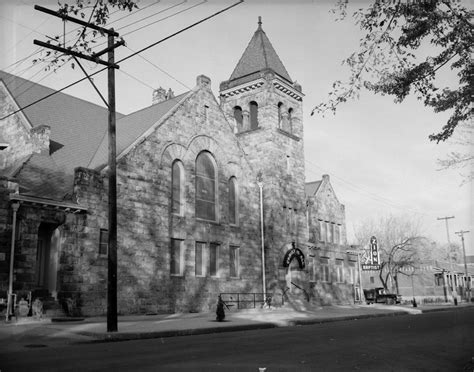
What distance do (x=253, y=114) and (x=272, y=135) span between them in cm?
378

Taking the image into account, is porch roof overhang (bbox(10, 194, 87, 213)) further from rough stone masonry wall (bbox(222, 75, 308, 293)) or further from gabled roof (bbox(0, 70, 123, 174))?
rough stone masonry wall (bbox(222, 75, 308, 293))

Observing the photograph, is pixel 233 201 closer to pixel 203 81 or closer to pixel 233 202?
pixel 233 202

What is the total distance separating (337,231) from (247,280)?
15908 millimetres

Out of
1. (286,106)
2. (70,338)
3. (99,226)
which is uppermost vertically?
(286,106)

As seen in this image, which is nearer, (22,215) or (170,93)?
(22,215)

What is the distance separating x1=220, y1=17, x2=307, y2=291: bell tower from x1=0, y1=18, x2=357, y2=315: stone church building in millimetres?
93

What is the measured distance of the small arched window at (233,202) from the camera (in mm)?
31844

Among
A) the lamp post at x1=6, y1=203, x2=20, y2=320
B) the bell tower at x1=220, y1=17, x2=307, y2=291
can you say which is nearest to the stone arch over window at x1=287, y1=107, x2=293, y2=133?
the bell tower at x1=220, y1=17, x2=307, y2=291

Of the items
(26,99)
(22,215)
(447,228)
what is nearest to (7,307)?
(22,215)

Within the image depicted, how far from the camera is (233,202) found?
3222cm

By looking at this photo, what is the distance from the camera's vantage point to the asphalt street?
8.59m

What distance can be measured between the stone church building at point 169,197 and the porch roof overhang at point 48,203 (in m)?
0.06

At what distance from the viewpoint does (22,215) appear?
20359mm

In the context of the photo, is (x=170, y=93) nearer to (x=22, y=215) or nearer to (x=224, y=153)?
(x=224, y=153)
